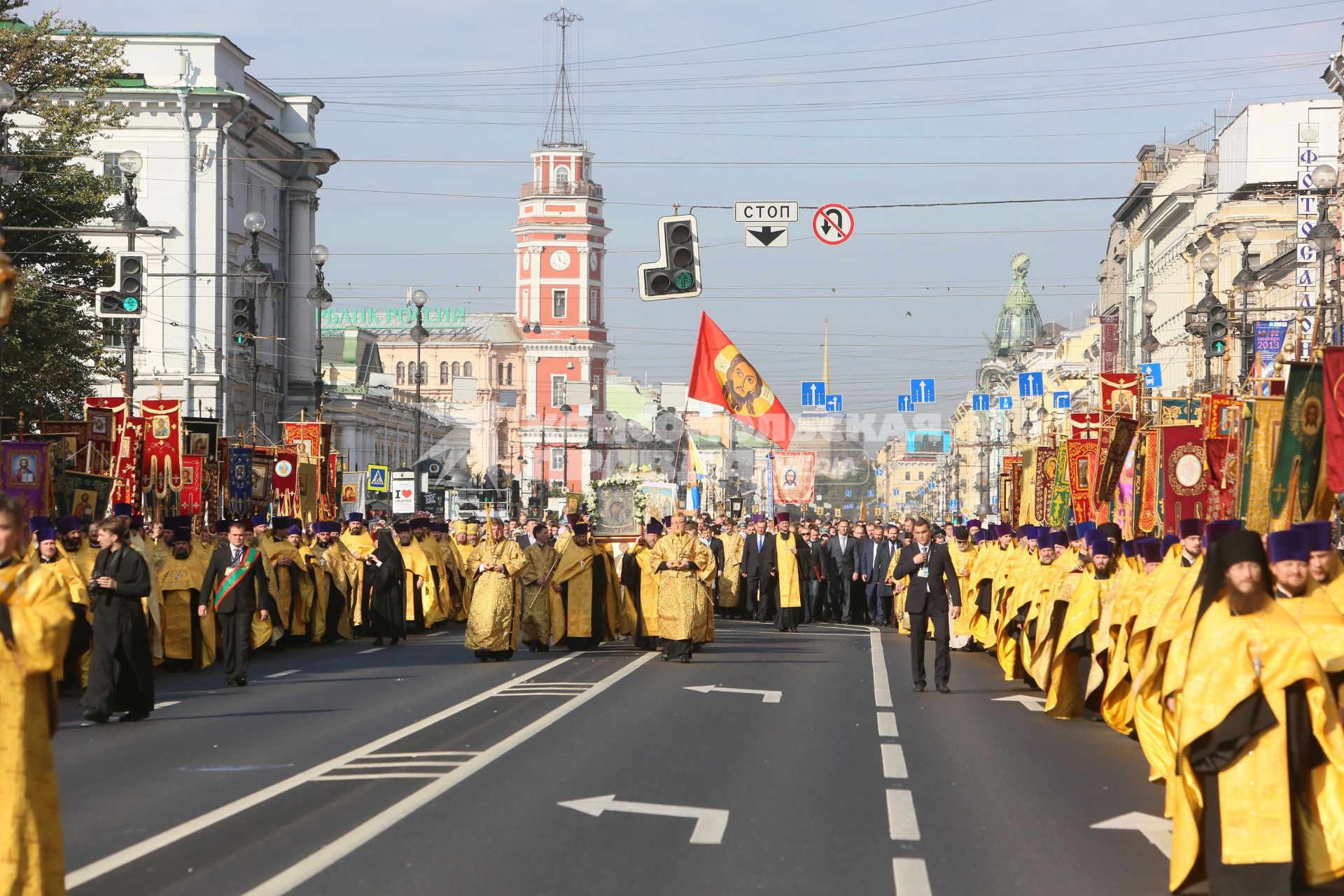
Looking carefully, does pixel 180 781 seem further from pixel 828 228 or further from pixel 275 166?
pixel 275 166

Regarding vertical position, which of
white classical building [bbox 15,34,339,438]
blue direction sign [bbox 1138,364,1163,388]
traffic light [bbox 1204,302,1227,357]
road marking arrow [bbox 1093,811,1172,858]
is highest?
white classical building [bbox 15,34,339,438]

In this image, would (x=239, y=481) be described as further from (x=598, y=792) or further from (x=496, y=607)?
(x=598, y=792)

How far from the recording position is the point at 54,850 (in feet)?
24.8

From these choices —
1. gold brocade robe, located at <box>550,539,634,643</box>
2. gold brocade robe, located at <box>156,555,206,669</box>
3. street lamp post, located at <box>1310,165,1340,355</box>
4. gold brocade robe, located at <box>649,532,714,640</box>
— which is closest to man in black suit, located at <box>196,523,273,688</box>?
gold brocade robe, located at <box>156,555,206,669</box>

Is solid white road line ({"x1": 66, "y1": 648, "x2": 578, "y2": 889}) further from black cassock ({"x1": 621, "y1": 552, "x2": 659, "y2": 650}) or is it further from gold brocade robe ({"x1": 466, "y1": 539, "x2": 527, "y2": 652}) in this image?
black cassock ({"x1": 621, "y1": 552, "x2": 659, "y2": 650})

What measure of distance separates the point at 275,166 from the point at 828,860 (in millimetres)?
65871

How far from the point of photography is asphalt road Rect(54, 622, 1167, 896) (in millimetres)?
9062

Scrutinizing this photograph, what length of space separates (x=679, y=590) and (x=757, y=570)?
12.5 metres

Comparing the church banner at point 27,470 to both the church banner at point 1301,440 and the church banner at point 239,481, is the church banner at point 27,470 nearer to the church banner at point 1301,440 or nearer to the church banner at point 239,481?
the church banner at point 239,481

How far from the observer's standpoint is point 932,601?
1922cm

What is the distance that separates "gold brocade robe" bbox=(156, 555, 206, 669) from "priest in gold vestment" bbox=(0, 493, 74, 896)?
569 inches

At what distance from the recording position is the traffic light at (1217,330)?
29.8 meters

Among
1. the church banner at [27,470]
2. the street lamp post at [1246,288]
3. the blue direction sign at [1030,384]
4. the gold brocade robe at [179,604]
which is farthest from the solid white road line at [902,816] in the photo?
the blue direction sign at [1030,384]

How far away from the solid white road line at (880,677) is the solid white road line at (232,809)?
3.94 m
